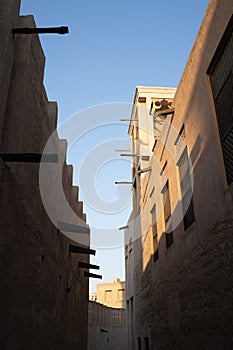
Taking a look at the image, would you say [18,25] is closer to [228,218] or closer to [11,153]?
[11,153]

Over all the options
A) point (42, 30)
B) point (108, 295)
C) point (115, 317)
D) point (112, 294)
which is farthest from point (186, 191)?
point (108, 295)

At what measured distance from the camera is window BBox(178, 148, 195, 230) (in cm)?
760

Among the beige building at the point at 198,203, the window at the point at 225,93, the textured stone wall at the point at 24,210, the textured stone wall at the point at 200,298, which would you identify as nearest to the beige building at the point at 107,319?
the beige building at the point at 198,203

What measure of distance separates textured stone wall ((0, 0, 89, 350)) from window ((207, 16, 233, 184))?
11.2 feet

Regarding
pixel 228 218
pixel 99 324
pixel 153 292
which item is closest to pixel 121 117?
pixel 153 292

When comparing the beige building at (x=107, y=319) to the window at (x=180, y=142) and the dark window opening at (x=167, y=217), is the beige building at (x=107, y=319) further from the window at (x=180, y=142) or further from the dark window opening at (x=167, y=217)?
the window at (x=180, y=142)

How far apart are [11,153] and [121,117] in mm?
15232

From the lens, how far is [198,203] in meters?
6.83

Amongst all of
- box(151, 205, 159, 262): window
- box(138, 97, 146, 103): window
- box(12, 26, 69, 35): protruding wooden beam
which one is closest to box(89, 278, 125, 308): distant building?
box(138, 97, 146, 103): window

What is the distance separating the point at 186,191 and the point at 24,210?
399 centimetres

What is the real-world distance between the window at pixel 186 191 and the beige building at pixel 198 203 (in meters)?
0.02

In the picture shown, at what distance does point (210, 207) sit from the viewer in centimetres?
614

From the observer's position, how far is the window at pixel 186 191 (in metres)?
7.60

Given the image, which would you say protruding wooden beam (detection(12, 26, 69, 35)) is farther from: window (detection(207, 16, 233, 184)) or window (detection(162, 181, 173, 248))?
window (detection(162, 181, 173, 248))
